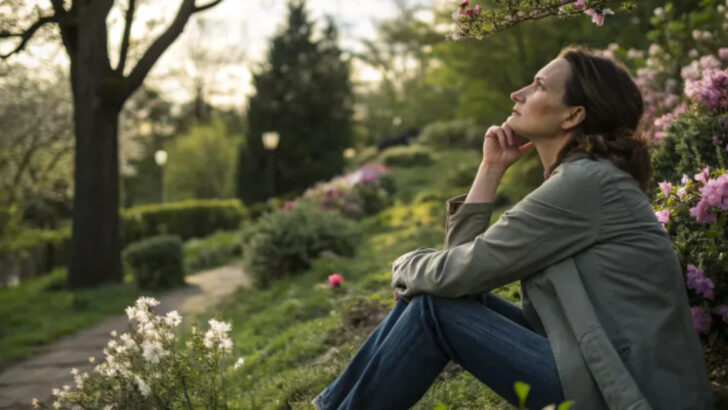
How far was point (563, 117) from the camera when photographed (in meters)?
2.18

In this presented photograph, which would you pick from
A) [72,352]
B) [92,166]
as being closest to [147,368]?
[72,352]

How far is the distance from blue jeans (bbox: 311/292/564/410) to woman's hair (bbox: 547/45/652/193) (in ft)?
1.94

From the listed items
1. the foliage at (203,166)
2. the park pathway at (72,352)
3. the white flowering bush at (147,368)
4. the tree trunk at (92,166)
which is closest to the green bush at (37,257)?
the tree trunk at (92,166)

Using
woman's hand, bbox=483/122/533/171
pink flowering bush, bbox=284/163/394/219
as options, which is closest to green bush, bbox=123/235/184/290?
pink flowering bush, bbox=284/163/394/219

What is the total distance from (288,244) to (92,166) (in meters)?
3.99

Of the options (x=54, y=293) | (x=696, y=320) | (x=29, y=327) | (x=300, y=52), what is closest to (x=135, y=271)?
(x=54, y=293)

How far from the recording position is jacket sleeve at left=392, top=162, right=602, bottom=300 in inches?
78.3

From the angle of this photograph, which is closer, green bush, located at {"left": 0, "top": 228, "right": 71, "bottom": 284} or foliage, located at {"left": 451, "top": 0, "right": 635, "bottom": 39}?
foliage, located at {"left": 451, "top": 0, "right": 635, "bottom": 39}

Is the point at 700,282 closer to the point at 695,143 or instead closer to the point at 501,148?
the point at 501,148

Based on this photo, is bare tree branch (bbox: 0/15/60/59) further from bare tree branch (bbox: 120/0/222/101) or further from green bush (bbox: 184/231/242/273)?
green bush (bbox: 184/231/242/273)

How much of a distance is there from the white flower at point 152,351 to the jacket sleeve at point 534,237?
116cm

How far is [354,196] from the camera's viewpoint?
14.3m

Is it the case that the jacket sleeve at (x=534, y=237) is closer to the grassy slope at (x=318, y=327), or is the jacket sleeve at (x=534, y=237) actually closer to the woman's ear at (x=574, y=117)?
the woman's ear at (x=574, y=117)

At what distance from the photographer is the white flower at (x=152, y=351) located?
258 centimetres
